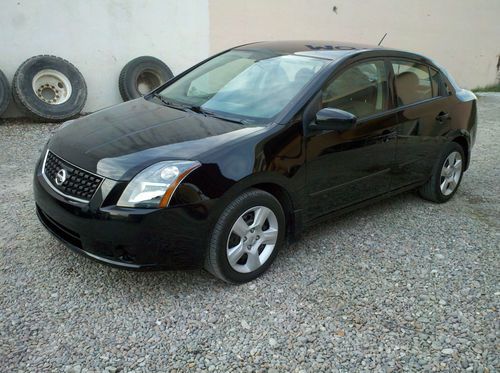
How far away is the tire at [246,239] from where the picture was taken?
3.04 m

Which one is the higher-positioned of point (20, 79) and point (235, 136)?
point (235, 136)

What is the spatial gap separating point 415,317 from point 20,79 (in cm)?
623

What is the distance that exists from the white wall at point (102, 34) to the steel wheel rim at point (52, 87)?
41cm

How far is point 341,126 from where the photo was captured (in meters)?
3.40

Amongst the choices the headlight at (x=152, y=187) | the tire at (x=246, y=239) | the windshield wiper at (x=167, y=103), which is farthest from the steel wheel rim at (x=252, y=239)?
the windshield wiper at (x=167, y=103)

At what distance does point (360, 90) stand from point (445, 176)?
1.62 metres

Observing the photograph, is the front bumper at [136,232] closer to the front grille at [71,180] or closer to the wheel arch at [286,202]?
the front grille at [71,180]

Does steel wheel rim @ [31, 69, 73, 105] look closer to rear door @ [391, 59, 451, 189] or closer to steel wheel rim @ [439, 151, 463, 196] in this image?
rear door @ [391, 59, 451, 189]

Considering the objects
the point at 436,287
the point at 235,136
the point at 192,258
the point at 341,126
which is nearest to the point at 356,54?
the point at 341,126

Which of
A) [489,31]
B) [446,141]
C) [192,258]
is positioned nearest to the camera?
[192,258]

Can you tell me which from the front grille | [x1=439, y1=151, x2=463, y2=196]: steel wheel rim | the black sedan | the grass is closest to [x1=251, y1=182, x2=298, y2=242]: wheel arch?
the black sedan

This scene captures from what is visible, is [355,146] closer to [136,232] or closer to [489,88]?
[136,232]

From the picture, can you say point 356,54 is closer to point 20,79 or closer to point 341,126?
point 341,126

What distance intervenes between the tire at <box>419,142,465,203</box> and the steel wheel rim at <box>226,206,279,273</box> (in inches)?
85.3
